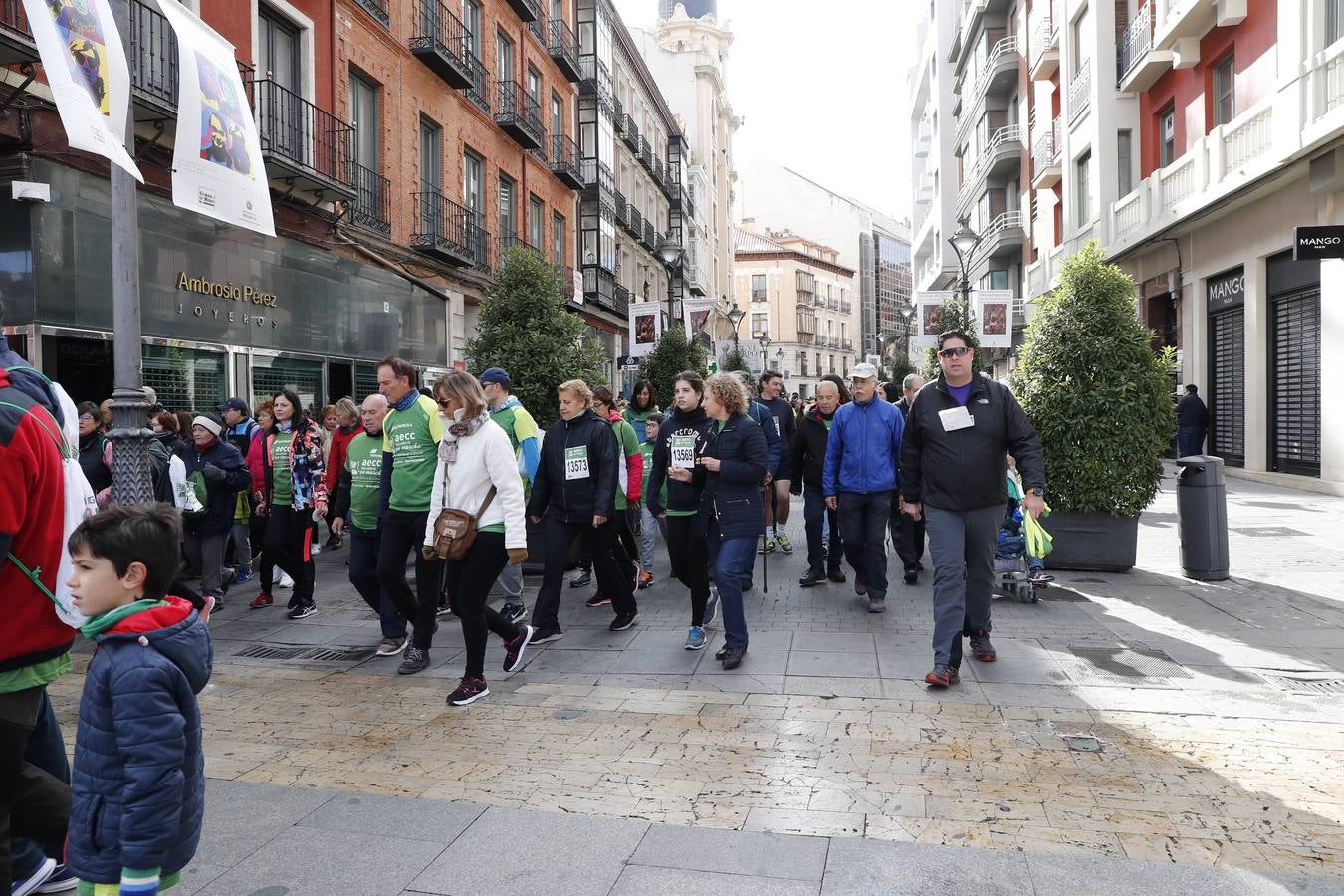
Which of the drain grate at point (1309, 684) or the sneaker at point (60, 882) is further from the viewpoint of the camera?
the drain grate at point (1309, 684)

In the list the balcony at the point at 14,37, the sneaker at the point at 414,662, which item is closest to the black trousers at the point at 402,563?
the sneaker at the point at 414,662

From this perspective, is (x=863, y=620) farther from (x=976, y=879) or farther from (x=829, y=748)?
(x=976, y=879)

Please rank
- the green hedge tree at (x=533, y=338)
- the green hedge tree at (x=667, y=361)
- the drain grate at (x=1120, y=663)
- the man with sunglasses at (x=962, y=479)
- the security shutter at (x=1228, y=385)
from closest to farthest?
the man with sunglasses at (x=962, y=479) < the drain grate at (x=1120, y=663) < the green hedge tree at (x=533, y=338) < the security shutter at (x=1228, y=385) < the green hedge tree at (x=667, y=361)

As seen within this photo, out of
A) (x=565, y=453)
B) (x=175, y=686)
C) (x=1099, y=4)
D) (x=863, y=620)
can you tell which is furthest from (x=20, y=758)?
(x=1099, y=4)

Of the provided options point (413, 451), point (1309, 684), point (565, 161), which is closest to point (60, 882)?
point (413, 451)

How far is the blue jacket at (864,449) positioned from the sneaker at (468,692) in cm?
357

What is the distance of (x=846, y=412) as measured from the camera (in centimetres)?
794

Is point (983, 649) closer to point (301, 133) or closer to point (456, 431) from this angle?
point (456, 431)

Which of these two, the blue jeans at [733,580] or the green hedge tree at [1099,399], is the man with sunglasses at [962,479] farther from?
the green hedge tree at [1099,399]

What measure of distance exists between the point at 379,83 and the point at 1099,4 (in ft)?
54.1

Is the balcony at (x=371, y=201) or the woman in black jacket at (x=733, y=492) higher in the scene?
the balcony at (x=371, y=201)

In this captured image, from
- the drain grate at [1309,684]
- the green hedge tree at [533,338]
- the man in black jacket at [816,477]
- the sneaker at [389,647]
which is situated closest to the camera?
the drain grate at [1309,684]

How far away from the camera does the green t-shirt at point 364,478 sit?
649 cm

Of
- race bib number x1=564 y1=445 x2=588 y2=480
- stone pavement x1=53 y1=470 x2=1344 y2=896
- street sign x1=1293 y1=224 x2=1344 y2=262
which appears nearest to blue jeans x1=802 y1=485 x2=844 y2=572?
stone pavement x1=53 y1=470 x2=1344 y2=896
